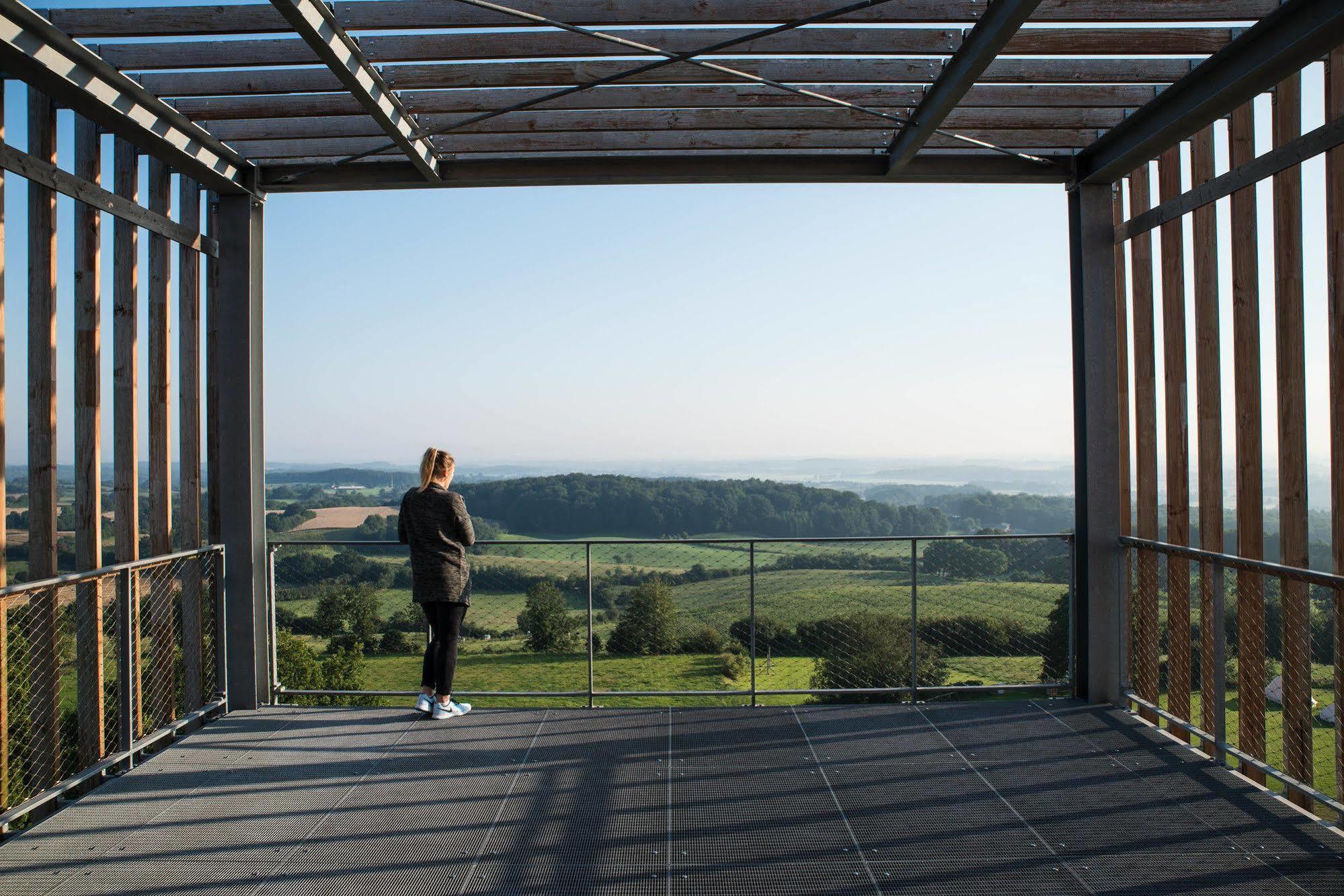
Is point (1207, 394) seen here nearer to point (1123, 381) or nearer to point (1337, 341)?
point (1123, 381)

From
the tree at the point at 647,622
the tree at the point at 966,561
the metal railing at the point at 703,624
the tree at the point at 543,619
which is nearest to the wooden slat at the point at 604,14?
the metal railing at the point at 703,624

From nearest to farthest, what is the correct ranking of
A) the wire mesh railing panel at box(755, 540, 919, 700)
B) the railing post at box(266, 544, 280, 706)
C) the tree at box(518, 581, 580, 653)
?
the railing post at box(266, 544, 280, 706), the tree at box(518, 581, 580, 653), the wire mesh railing panel at box(755, 540, 919, 700)

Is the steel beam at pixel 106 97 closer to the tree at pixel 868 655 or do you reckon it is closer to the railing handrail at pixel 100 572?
the railing handrail at pixel 100 572

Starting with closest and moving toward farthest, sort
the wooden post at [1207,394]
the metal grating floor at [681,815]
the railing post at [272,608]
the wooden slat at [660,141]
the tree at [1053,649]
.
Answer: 1. the metal grating floor at [681,815]
2. the wooden post at [1207,394]
3. the wooden slat at [660,141]
4. the railing post at [272,608]
5. the tree at [1053,649]

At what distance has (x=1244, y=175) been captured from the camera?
3480mm

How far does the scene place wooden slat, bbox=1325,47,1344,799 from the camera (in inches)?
119

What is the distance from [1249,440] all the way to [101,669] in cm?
487

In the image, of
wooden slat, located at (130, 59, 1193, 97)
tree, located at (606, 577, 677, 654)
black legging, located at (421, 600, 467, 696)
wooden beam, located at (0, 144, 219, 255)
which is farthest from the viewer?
tree, located at (606, 577, 677, 654)

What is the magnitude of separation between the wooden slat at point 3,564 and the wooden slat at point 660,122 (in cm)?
109

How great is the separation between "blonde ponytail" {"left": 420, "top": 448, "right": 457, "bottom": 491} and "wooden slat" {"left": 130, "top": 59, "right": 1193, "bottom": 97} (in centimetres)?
167

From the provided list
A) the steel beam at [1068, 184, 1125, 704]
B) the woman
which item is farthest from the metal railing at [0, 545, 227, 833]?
the steel beam at [1068, 184, 1125, 704]

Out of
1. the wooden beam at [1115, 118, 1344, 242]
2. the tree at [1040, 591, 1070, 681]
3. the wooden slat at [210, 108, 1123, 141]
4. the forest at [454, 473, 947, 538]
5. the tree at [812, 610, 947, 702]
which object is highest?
the wooden slat at [210, 108, 1123, 141]

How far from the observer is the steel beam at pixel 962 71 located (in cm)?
286

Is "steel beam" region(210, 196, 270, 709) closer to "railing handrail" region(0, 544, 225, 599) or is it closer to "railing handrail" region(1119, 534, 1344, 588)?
"railing handrail" region(0, 544, 225, 599)
